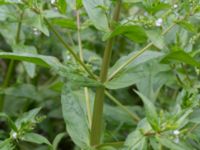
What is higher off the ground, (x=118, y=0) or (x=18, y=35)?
(x=118, y=0)

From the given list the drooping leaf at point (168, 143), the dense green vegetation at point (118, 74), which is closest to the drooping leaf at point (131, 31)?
the dense green vegetation at point (118, 74)

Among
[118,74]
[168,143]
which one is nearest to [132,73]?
[118,74]

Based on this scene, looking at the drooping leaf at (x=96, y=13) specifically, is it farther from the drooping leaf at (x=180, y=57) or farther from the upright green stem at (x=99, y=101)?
the drooping leaf at (x=180, y=57)

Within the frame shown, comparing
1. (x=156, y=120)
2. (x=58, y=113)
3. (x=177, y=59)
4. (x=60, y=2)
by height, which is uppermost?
(x=60, y=2)

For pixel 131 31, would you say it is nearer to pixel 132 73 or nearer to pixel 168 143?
pixel 132 73

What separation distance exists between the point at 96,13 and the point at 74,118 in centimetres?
36

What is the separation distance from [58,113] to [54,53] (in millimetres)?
400

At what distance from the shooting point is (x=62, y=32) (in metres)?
2.52

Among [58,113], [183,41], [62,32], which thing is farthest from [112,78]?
[62,32]

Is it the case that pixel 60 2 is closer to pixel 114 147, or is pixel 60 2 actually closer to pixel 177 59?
pixel 177 59

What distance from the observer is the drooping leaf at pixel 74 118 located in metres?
1.53

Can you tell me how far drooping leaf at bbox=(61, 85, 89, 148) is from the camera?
153 centimetres

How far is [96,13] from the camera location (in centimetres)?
145

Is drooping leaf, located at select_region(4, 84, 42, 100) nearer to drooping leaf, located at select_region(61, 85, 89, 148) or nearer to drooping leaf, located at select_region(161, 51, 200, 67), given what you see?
drooping leaf, located at select_region(61, 85, 89, 148)
